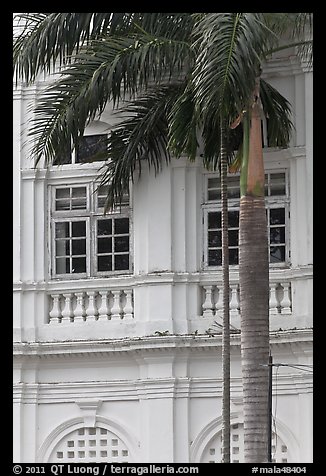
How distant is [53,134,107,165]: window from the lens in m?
25.0

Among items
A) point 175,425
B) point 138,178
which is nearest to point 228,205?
point 138,178

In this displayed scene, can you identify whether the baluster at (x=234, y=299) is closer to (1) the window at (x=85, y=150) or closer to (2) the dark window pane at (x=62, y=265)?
(2) the dark window pane at (x=62, y=265)

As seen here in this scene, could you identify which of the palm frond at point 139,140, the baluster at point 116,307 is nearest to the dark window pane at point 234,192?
the palm frond at point 139,140

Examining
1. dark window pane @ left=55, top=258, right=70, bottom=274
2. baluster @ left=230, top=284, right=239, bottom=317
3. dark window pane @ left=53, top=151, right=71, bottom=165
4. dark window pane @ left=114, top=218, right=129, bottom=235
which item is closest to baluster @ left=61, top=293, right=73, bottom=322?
dark window pane @ left=55, top=258, right=70, bottom=274

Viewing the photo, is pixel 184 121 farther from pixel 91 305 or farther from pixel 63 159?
pixel 91 305

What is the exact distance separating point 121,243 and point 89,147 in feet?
4.88

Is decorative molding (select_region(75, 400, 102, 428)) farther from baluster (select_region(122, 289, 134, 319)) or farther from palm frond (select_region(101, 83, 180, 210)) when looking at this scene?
palm frond (select_region(101, 83, 180, 210))

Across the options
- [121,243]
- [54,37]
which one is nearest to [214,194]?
[121,243]

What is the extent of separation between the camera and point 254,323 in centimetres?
2208

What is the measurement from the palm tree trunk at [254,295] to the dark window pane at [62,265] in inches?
139

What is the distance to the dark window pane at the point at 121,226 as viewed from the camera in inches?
977
